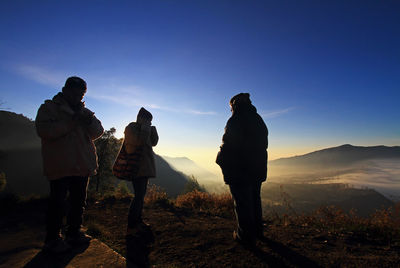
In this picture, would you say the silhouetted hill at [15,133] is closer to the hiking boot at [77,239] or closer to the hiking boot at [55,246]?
the hiking boot at [77,239]

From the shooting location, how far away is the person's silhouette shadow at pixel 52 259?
1.85 metres

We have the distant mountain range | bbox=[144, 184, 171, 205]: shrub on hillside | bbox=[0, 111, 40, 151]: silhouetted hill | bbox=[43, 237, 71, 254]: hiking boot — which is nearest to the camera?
bbox=[43, 237, 71, 254]: hiking boot

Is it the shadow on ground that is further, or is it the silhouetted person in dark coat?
the silhouetted person in dark coat

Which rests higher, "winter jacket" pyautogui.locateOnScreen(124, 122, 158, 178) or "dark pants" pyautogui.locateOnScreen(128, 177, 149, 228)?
"winter jacket" pyautogui.locateOnScreen(124, 122, 158, 178)

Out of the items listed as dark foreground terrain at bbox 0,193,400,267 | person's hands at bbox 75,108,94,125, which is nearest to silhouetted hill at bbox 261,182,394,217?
dark foreground terrain at bbox 0,193,400,267

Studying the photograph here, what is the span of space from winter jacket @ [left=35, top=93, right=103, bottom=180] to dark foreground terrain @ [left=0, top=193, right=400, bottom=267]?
1044 mm

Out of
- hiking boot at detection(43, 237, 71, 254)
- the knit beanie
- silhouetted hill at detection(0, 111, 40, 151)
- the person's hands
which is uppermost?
silhouetted hill at detection(0, 111, 40, 151)

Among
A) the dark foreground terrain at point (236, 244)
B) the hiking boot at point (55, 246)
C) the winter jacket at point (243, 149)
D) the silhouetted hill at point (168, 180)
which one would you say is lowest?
the silhouetted hill at point (168, 180)

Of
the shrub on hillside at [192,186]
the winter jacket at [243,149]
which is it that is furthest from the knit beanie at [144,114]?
the shrub on hillside at [192,186]

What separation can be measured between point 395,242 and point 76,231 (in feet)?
15.7

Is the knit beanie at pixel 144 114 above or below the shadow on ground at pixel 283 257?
above

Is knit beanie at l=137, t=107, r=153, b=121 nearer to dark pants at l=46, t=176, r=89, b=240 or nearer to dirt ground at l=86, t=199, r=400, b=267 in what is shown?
dark pants at l=46, t=176, r=89, b=240

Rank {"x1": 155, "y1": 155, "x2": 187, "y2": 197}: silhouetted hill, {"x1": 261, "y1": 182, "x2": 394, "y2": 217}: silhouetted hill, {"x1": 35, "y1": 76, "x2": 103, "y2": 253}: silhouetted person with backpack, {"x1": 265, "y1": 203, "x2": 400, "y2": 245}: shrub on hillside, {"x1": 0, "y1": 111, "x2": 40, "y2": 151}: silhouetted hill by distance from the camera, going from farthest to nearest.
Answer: {"x1": 261, "y1": 182, "x2": 394, "y2": 217}: silhouetted hill → {"x1": 155, "y1": 155, "x2": 187, "y2": 197}: silhouetted hill → {"x1": 0, "y1": 111, "x2": 40, "y2": 151}: silhouetted hill → {"x1": 265, "y1": 203, "x2": 400, "y2": 245}: shrub on hillside → {"x1": 35, "y1": 76, "x2": 103, "y2": 253}: silhouetted person with backpack

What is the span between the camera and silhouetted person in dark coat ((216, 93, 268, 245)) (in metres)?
2.77
